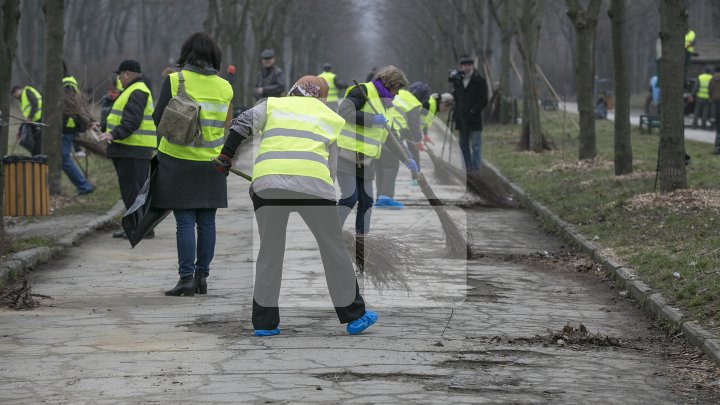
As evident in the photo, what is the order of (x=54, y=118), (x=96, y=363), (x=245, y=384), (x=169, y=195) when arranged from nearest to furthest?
(x=245, y=384) → (x=96, y=363) → (x=169, y=195) → (x=54, y=118)

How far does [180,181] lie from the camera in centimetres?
916

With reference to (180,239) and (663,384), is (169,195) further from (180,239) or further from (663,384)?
(663,384)

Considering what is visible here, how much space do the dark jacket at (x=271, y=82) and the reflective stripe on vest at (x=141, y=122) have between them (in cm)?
1107

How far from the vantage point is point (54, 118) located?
1670 cm

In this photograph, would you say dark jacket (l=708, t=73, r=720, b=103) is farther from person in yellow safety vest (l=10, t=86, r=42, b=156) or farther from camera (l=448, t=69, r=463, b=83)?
person in yellow safety vest (l=10, t=86, r=42, b=156)

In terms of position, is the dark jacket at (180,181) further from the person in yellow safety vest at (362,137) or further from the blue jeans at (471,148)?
the blue jeans at (471,148)

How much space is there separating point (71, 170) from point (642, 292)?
403 inches

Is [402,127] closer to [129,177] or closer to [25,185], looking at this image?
[25,185]

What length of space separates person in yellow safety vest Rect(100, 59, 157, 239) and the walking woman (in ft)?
8.55

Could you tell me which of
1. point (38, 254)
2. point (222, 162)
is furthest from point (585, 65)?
point (222, 162)

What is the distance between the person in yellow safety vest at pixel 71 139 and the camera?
1717 centimetres

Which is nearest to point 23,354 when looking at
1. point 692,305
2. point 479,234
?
point 692,305

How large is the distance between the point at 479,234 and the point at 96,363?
726 cm

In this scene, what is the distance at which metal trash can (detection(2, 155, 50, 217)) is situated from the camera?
14.7m
